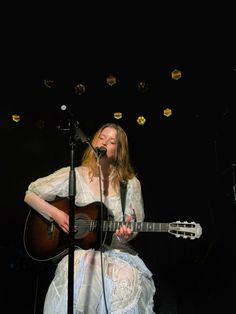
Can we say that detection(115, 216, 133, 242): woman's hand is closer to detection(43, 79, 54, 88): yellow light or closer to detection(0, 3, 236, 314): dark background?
detection(0, 3, 236, 314): dark background

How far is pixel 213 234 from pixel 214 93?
1179 millimetres

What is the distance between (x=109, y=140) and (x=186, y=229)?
793 millimetres

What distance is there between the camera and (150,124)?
340 cm

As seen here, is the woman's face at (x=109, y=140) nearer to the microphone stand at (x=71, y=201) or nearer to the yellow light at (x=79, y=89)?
the microphone stand at (x=71, y=201)

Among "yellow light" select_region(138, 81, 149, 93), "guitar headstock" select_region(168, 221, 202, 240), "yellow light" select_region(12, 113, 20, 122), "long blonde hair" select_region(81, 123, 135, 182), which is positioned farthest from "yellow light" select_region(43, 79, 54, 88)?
"guitar headstock" select_region(168, 221, 202, 240)

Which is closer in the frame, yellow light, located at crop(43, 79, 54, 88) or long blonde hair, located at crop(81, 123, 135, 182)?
long blonde hair, located at crop(81, 123, 135, 182)

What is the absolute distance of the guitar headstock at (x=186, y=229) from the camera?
201 centimetres

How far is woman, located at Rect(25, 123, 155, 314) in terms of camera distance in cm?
192

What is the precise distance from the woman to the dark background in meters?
0.75

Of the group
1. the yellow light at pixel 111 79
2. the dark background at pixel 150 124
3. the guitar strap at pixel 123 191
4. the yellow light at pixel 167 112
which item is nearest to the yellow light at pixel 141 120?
the dark background at pixel 150 124

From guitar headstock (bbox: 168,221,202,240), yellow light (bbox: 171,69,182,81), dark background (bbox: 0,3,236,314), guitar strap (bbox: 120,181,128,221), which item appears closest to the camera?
guitar headstock (bbox: 168,221,202,240)

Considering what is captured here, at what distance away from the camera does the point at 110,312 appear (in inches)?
73.8

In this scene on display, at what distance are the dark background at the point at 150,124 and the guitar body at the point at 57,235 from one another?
751 mm

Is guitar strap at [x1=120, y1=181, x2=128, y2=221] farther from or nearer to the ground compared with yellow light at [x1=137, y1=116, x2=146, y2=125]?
nearer to the ground
